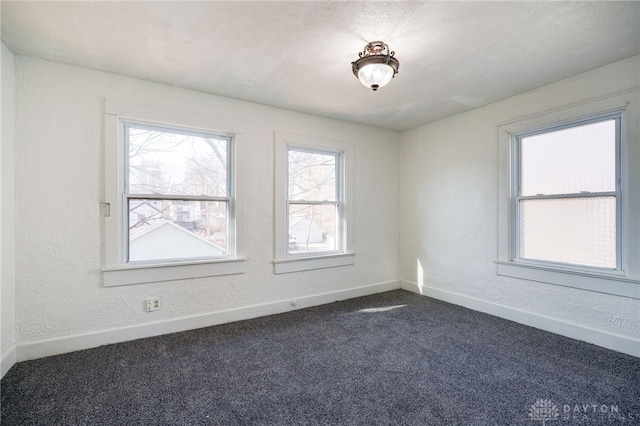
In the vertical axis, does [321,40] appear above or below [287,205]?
above

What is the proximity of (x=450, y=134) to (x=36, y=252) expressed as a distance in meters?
4.43

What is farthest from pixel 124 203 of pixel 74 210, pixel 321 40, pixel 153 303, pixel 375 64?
pixel 375 64

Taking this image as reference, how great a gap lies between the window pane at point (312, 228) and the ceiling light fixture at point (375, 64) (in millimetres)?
1884

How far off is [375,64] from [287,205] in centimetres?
191

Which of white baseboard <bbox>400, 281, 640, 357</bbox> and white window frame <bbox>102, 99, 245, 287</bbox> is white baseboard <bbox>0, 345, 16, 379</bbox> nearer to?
white window frame <bbox>102, 99, 245, 287</bbox>

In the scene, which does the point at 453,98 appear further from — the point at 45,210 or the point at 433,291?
the point at 45,210

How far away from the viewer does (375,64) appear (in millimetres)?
2166

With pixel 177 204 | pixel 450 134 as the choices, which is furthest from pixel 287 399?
pixel 450 134

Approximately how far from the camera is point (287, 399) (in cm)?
187

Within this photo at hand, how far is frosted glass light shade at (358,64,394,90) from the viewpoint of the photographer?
2.19 metres

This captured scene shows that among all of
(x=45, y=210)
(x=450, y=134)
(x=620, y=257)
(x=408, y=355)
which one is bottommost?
(x=408, y=355)

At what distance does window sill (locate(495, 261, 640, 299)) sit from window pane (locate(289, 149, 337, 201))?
2.20 meters

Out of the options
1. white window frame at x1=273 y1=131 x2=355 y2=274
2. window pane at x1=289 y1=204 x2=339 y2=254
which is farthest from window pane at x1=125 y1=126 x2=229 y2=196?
window pane at x1=289 y1=204 x2=339 y2=254

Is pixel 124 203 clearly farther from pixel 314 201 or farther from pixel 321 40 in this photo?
pixel 321 40
